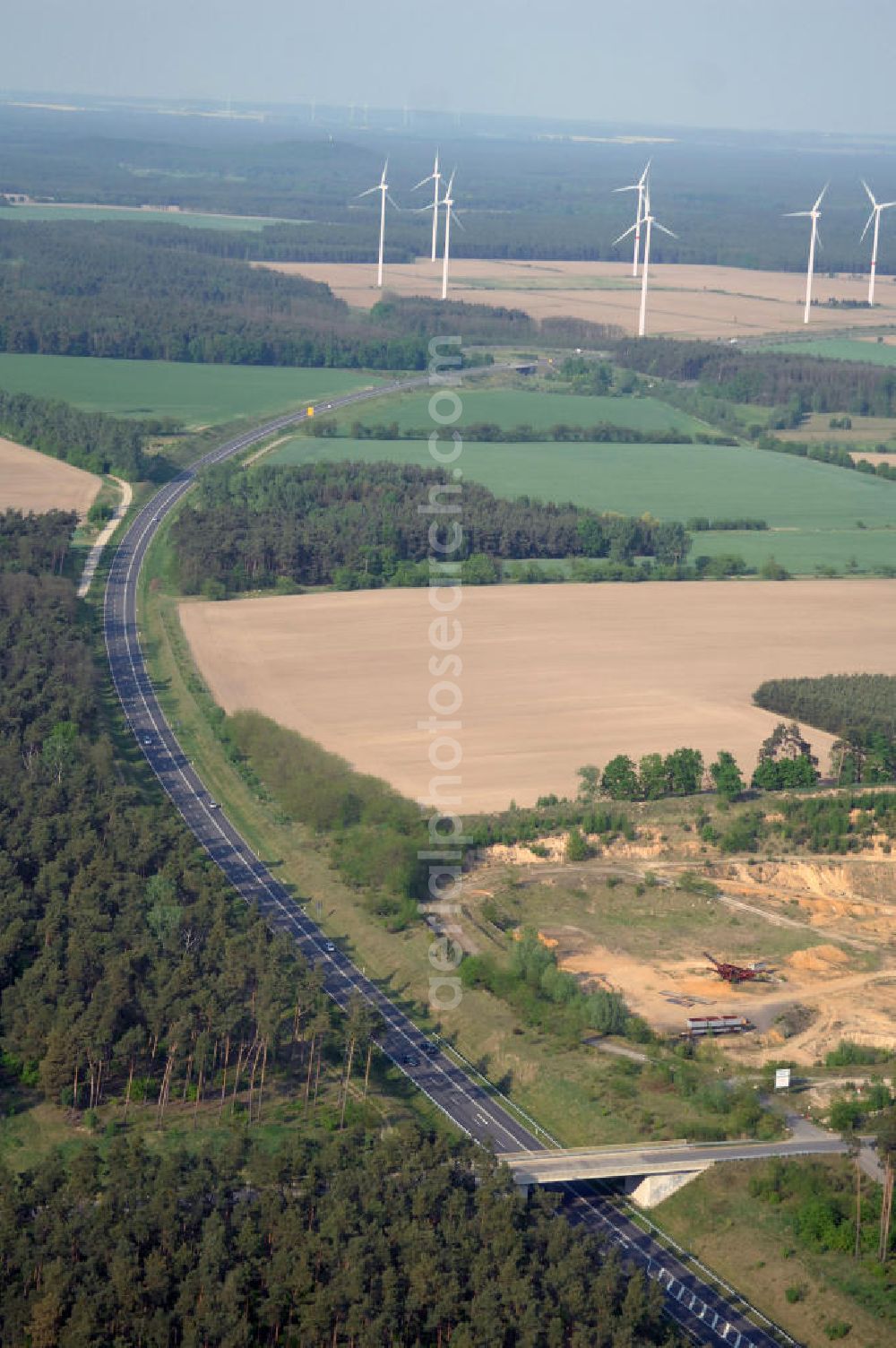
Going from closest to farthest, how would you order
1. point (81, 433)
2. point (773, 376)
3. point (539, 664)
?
point (539, 664)
point (81, 433)
point (773, 376)

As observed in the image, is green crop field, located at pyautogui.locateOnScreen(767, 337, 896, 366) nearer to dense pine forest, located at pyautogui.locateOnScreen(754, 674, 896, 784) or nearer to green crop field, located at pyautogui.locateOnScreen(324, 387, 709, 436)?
green crop field, located at pyautogui.locateOnScreen(324, 387, 709, 436)

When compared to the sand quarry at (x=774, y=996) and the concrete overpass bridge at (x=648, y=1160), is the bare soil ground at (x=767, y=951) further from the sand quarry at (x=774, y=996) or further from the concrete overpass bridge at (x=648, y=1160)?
the concrete overpass bridge at (x=648, y=1160)

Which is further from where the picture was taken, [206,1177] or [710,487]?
[710,487]

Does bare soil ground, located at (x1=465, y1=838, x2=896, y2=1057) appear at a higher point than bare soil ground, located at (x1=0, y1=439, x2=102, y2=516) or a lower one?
lower

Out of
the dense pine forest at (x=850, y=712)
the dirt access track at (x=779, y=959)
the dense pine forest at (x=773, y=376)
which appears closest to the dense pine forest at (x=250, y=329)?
the dense pine forest at (x=773, y=376)

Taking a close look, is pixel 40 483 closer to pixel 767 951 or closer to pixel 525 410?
pixel 525 410

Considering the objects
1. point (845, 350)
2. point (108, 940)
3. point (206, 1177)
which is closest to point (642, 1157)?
point (206, 1177)

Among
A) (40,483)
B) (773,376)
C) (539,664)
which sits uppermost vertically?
(773,376)

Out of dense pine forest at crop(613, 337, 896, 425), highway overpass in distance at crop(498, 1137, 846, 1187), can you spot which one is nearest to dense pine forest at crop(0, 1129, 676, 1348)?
highway overpass in distance at crop(498, 1137, 846, 1187)

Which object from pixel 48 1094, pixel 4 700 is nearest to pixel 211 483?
pixel 4 700
